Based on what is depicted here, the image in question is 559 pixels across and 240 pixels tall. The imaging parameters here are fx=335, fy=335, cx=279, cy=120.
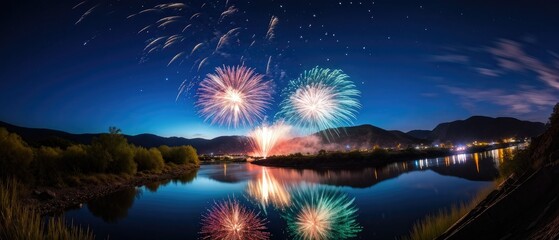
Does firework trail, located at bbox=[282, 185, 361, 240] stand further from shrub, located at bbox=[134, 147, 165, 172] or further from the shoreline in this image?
shrub, located at bbox=[134, 147, 165, 172]

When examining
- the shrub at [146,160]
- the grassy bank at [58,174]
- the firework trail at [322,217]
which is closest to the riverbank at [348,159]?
the shrub at [146,160]

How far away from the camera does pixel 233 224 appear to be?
16609 millimetres

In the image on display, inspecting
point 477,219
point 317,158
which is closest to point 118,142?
point 477,219

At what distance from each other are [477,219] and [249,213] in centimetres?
1386

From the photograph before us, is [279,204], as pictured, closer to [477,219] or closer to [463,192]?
[463,192]

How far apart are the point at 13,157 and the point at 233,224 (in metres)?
18.4

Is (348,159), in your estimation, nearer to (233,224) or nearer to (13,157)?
(233,224)

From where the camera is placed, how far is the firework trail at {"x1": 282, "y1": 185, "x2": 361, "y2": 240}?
14.0m

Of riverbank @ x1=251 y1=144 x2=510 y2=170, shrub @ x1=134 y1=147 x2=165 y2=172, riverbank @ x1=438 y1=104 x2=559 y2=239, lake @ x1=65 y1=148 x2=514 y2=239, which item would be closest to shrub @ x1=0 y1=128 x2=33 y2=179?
lake @ x1=65 y1=148 x2=514 y2=239

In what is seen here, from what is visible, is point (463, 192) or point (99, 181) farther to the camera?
point (99, 181)

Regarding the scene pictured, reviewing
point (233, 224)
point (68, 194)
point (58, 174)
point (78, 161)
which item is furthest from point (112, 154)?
point (233, 224)

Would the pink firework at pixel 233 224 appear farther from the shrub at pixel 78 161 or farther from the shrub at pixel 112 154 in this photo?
the shrub at pixel 112 154

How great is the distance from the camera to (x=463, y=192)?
23375mm

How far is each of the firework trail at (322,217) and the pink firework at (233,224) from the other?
59.6 inches
